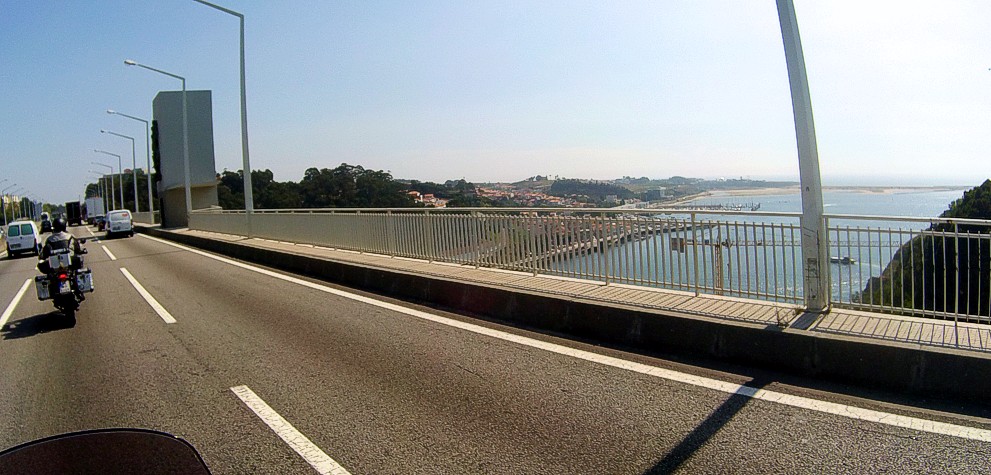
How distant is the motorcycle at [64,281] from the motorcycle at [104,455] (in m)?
Result: 8.76

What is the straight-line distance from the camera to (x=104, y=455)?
282 cm

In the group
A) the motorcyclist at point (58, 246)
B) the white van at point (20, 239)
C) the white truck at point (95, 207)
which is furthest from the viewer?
the white truck at point (95, 207)

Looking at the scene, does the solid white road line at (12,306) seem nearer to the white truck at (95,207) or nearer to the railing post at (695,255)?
the railing post at (695,255)

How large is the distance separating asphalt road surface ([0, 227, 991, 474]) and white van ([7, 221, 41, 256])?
3046 centimetres

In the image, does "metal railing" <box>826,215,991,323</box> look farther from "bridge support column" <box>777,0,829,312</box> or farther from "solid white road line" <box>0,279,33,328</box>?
"solid white road line" <box>0,279,33,328</box>

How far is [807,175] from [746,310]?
1506 mm

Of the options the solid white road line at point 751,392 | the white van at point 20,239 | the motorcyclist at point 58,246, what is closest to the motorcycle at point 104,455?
the solid white road line at point 751,392

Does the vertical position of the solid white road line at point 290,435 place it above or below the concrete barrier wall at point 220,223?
below

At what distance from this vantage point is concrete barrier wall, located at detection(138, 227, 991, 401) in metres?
5.14

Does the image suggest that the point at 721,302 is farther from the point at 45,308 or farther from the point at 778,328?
the point at 45,308

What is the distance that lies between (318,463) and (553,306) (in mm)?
4287

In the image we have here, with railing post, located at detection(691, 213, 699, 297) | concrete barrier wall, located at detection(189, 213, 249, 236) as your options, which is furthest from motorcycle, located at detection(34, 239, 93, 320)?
concrete barrier wall, located at detection(189, 213, 249, 236)

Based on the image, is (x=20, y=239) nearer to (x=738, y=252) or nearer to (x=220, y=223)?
(x=220, y=223)

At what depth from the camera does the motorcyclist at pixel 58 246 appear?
1086 centimetres
